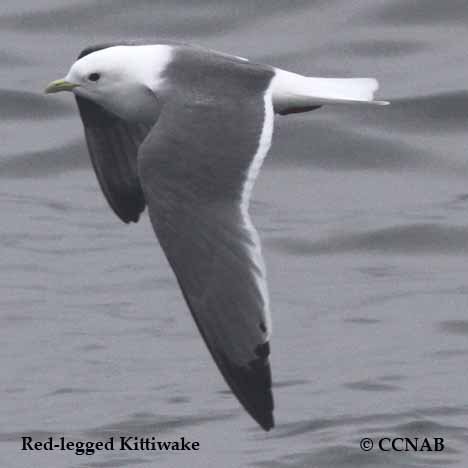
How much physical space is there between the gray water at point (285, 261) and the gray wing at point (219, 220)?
1180mm

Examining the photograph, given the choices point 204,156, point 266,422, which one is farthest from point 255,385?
point 204,156

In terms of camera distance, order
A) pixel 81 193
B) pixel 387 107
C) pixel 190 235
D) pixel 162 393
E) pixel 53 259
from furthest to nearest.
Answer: pixel 387 107 → pixel 81 193 → pixel 53 259 → pixel 162 393 → pixel 190 235

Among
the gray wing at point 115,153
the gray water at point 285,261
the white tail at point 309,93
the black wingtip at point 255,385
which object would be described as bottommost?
the gray water at point 285,261

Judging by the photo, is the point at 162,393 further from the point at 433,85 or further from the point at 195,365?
the point at 433,85

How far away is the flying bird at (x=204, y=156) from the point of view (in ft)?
18.5

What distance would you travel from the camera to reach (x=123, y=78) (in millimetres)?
6887

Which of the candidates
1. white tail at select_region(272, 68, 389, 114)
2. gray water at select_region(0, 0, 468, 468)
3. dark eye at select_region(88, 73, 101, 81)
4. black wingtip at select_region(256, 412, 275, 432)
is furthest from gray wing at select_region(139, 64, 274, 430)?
gray water at select_region(0, 0, 468, 468)

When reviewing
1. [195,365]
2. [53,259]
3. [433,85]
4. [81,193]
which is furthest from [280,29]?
[195,365]

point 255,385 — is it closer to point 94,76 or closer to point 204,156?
point 204,156

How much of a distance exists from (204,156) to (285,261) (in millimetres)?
3018

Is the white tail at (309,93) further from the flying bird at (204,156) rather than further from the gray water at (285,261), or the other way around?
the gray water at (285,261)

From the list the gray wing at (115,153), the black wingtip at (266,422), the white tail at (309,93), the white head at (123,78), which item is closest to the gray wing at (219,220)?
the black wingtip at (266,422)

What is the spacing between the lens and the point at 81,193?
33.9ft

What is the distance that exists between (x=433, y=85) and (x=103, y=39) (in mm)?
2207
